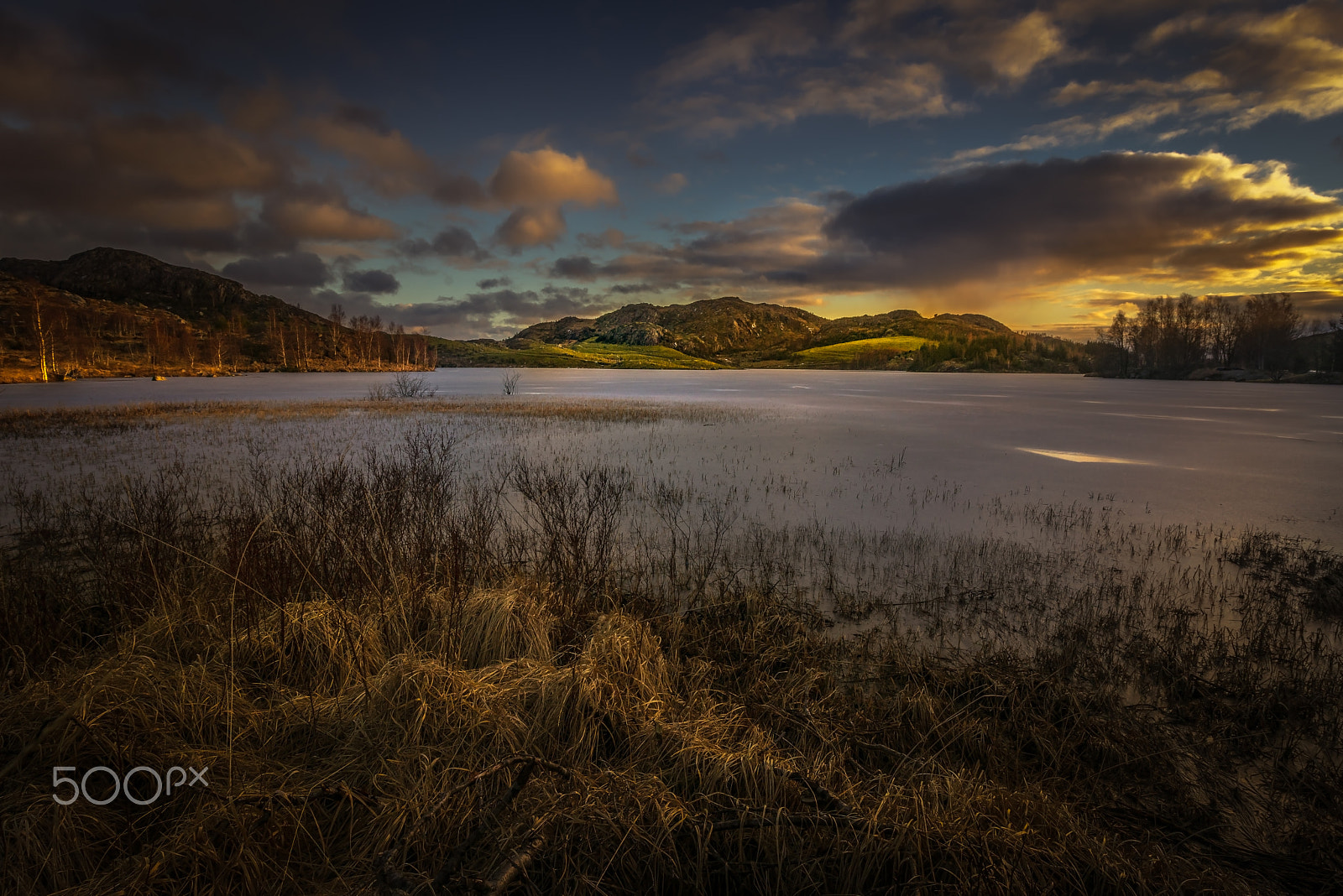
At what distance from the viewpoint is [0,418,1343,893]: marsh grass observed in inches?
99.4

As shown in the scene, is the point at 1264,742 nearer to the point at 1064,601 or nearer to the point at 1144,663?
the point at 1144,663

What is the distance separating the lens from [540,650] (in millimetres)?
4992

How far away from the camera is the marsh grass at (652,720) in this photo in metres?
2.53

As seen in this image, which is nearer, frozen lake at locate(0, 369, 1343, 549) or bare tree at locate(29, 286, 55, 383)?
frozen lake at locate(0, 369, 1343, 549)

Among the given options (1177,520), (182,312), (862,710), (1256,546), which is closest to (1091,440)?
(1177,520)

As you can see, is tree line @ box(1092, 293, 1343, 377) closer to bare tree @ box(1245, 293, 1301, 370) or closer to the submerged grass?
bare tree @ box(1245, 293, 1301, 370)

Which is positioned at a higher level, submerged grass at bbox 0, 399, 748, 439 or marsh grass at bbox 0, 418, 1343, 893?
submerged grass at bbox 0, 399, 748, 439

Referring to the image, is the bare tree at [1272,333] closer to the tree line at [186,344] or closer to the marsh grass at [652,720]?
the marsh grass at [652,720]

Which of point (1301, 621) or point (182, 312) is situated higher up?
point (182, 312)

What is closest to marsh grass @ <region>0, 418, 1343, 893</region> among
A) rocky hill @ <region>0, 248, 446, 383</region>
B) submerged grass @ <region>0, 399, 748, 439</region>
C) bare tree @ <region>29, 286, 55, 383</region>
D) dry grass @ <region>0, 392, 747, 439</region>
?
submerged grass @ <region>0, 399, 748, 439</region>

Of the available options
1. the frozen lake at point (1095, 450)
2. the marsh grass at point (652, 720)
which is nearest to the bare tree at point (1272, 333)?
the frozen lake at point (1095, 450)

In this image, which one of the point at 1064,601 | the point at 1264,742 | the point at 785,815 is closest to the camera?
the point at 785,815

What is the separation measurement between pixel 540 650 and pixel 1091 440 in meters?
28.0

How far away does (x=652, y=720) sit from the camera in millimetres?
3832
